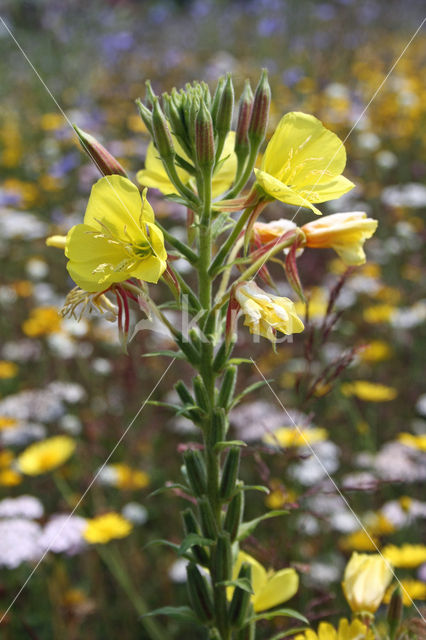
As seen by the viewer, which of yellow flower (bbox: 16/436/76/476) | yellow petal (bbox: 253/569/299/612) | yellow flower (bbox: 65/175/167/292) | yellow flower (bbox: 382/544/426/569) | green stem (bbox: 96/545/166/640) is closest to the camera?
yellow flower (bbox: 65/175/167/292)

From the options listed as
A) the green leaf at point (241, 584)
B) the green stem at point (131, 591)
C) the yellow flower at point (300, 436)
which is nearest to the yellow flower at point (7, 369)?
the green stem at point (131, 591)

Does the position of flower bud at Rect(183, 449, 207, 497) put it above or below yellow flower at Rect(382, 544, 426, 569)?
above

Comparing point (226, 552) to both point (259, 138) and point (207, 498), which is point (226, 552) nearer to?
point (207, 498)

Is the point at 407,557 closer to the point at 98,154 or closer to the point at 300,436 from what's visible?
the point at 300,436

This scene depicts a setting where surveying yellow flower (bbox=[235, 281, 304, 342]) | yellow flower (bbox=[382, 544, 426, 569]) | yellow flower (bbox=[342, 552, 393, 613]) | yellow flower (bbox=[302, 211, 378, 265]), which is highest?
yellow flower (bbox=[302, 211, 378, 265])

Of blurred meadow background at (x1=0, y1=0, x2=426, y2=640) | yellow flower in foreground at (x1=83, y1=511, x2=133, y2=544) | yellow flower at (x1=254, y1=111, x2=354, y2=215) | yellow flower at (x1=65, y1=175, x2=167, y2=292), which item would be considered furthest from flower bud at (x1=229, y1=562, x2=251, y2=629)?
yellow flower in foreground at (x1=83, y1=511, x2=133, y2=544)

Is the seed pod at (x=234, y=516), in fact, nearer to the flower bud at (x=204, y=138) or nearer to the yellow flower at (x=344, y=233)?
the yellow flower at (x=344, y=233)

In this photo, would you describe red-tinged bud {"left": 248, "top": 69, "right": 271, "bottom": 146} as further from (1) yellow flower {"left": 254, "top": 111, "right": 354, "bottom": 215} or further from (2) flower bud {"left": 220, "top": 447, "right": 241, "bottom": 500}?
(2) flower bud {"left": 220, "top": 447, "right": 241, "bottom": 500}

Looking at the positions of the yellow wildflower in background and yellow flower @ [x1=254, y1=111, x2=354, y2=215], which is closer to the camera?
yellow flower @ [x1=254, y1=111, x2=354, y2=215]
